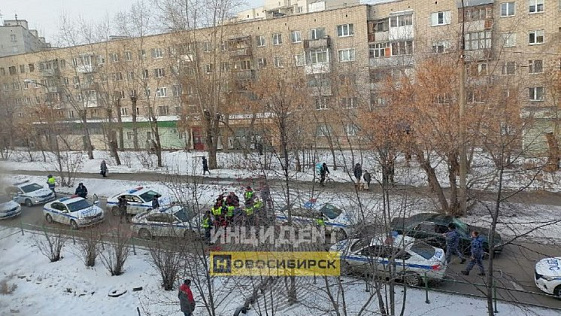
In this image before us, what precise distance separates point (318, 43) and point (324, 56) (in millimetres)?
1223

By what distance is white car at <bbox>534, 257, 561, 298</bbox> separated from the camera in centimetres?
1127

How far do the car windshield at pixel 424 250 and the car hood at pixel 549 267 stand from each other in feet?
9.23

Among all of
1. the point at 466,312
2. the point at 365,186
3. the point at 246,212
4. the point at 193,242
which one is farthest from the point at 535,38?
the point at 193,242

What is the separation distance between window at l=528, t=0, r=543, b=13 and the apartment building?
7cm

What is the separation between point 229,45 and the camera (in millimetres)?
33750

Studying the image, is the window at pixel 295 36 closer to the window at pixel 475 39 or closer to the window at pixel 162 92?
the window at pixel 475 39

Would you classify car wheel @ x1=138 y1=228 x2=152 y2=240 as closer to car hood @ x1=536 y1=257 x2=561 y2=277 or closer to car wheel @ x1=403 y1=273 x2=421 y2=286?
car wheel @ x1=403 y1=273 x2=421 y2=286

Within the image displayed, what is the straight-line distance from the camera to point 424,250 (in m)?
12.6

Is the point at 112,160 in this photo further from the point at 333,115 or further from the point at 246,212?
the point at 246,212

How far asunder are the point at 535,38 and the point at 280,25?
20361mm

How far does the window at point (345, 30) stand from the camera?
36500mm

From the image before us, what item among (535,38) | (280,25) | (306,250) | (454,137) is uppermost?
(280,25)

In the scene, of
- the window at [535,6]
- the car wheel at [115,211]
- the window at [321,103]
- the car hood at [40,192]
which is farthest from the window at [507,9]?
the car hood at [40,192]

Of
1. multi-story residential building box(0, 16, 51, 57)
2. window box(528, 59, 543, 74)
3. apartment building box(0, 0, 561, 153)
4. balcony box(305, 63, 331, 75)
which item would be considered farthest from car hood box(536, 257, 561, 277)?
balcony box(305, 63, 331, 75)
